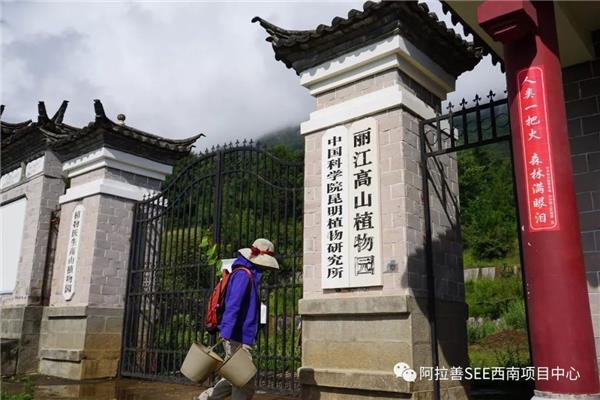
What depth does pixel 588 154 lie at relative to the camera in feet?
15.5

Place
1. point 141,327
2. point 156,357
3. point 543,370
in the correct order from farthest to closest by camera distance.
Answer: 1. point 141,327
2. point 156,357
3. point 543,370

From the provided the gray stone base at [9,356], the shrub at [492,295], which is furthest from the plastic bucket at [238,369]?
the shrub at [492,295]

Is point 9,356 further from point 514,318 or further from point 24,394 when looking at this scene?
point 514,318

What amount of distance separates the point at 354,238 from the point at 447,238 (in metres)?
1.10

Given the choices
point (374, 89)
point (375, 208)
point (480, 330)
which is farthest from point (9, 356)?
point (480, 330)

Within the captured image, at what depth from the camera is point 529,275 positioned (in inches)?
140

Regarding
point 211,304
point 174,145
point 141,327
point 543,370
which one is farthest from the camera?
point 174,145

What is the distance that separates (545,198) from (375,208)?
5.69 ft

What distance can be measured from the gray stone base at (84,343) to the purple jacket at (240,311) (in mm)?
4322

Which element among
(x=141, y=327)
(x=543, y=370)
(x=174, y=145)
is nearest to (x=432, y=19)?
(x=543, y=370)

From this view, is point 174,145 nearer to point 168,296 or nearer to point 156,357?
point 168,296

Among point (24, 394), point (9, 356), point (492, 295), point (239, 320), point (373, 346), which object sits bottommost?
point (24, 394)

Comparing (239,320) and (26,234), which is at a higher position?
(26,234)

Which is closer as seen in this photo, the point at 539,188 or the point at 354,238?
the point at 539,188
